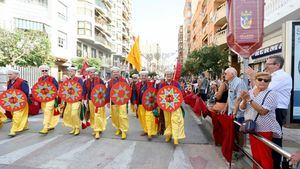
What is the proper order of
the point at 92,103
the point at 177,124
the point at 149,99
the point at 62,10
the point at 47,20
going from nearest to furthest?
1. the point at 177,124
2. the point at 149,99
3. the point at 92,103
4. the point at 47,20
5. the point at 62,10

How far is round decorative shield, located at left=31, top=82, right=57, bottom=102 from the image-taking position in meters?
8.45

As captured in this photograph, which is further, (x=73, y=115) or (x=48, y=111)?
(x=48, y=111)

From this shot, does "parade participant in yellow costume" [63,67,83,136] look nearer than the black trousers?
No

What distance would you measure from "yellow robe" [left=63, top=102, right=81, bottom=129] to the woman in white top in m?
5.25

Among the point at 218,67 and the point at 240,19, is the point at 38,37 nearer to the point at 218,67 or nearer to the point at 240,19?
the point at 218,67

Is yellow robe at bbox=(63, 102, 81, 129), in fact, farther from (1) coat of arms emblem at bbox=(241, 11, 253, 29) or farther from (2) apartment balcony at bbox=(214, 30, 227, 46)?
(2) apartment balcony at bbox=(214, 30, 227, 46)

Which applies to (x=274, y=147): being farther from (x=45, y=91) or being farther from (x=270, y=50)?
(x=270, y=50)

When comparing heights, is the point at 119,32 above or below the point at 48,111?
above

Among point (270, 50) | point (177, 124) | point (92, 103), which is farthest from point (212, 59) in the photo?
point (177, 124)

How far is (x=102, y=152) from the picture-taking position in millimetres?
6375

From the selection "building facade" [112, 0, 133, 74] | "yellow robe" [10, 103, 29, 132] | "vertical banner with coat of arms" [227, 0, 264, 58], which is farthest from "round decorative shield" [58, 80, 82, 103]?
"building facade" [112, 0, 133, 74]

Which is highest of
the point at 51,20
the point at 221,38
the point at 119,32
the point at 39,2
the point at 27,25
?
the point at 119,32

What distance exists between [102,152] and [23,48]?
1988cm

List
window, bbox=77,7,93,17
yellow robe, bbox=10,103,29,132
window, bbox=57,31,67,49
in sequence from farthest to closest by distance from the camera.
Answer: window, bbox=77,7,93,17
window, bbox=57,31,67,49
yellow robe, bbox=10,103,29,132
